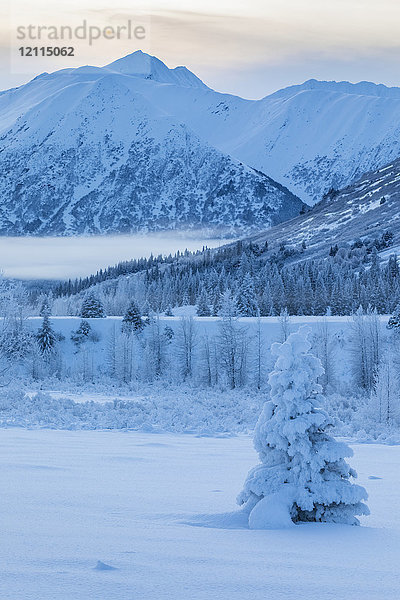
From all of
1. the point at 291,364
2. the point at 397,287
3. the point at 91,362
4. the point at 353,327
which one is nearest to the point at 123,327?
the point at 91,362

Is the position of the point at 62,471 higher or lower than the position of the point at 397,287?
lower

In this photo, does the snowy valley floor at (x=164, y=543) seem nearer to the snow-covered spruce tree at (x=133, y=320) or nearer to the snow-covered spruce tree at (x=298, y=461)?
the snow-covered spruce tree at (x=298, y=461)

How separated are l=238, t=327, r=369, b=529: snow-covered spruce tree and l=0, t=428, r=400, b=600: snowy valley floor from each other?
29 cm

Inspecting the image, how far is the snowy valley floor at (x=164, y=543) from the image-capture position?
17.3ft

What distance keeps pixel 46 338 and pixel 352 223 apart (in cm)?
11654

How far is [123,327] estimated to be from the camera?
73562 mm

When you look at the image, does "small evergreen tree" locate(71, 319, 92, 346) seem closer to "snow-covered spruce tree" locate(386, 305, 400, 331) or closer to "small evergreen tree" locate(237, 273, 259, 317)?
Answer: "small evergreen tree" locate(237, 273, 259, 317)

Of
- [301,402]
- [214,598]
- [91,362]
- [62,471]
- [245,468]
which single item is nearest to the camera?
[214,598]

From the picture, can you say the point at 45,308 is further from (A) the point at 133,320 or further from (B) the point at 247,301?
(B) the point at 247,301

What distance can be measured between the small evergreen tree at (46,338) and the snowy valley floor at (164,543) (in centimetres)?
6061

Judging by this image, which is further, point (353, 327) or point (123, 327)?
point (123, 327)

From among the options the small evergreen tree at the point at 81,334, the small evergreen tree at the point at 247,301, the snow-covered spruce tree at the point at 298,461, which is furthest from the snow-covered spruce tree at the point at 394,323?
the snow-covered spruce tree at the point at 298,461

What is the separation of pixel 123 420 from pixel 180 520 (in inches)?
709

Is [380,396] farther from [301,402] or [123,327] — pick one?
[123,327]
